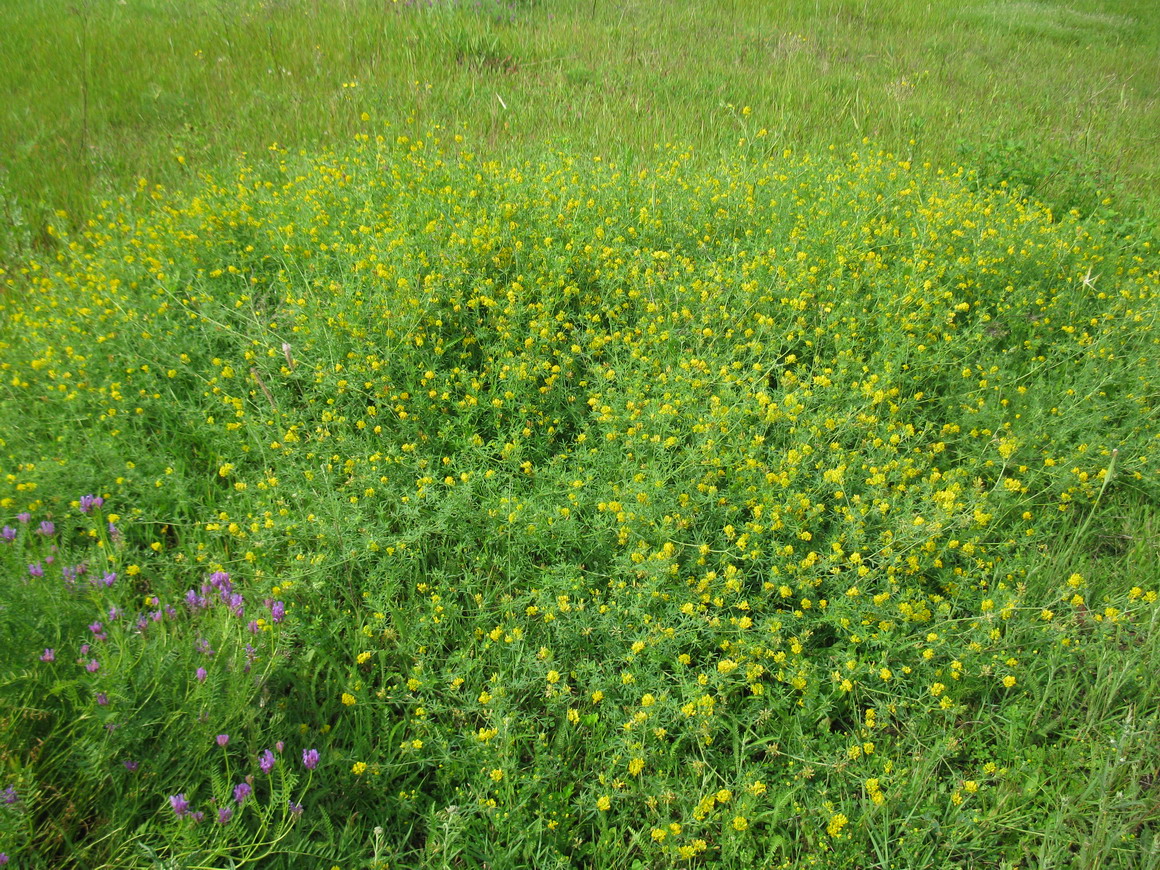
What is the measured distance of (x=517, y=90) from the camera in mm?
5926

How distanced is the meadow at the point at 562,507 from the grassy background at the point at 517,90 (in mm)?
121

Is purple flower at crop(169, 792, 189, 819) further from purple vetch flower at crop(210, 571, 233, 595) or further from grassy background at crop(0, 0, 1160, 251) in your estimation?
grassy background at crop(0, 0, 1160, 251)

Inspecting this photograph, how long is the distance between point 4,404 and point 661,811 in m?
2.90

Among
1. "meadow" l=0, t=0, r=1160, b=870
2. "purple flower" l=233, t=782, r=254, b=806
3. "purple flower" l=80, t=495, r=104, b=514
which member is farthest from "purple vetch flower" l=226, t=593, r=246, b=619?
"purple flower" l=80, t=495, r=104, b=514

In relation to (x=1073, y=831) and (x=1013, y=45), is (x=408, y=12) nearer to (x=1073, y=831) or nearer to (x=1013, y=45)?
(x=1013, y=45)

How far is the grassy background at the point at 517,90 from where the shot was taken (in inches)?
199

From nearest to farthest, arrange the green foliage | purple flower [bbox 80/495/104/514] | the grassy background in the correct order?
the green foliage
purple flower [bbox 80/495/104/514]
the grassy background

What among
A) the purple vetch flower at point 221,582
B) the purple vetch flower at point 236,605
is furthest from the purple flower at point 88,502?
the purple vetch flower at point 236,605

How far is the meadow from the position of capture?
6.48 ft

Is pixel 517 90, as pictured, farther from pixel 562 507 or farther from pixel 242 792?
pixel 242 792

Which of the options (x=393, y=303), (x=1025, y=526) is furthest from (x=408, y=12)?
(x=1025, y=526)

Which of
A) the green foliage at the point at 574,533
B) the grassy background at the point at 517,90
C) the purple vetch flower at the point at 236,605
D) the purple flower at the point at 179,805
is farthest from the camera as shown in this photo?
the grassy background at the point at 517,90

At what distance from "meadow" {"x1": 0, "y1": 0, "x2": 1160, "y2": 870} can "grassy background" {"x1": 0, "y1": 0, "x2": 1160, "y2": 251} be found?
121mm

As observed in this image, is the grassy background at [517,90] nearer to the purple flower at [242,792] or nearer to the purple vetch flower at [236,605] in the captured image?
the purple vetch flower at [236,605]
